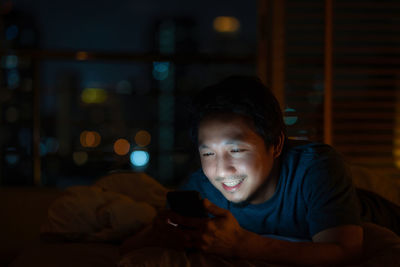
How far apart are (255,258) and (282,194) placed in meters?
0.22

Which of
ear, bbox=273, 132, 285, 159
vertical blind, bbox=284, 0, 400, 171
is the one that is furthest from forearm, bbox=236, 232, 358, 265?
vertical blind, bbox=284, 0, 400, 171

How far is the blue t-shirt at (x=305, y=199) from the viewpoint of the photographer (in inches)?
37.8

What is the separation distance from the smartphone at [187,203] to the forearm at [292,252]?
13 centimetres

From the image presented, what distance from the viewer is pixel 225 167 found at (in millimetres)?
1014

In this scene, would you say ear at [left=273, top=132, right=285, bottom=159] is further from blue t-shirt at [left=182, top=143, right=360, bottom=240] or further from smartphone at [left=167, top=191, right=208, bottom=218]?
smartphone at [left=167, top=191, right=208, bottom=218]

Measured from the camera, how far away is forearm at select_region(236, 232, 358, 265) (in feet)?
2.97

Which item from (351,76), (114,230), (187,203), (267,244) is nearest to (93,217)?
(114,230)

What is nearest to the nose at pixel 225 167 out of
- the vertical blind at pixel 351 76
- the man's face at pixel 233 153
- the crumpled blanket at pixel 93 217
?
the man's face at pixel 233 153

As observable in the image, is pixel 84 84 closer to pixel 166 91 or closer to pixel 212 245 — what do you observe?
pixel 166 91

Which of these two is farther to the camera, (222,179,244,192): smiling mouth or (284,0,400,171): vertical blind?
(284,0,400,171): vertical blind

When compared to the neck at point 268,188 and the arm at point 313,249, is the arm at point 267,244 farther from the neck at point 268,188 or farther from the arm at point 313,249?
the neck at point 268,188

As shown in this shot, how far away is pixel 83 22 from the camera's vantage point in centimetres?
456

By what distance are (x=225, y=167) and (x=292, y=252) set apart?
0.26 m

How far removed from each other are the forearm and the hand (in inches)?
0.8
